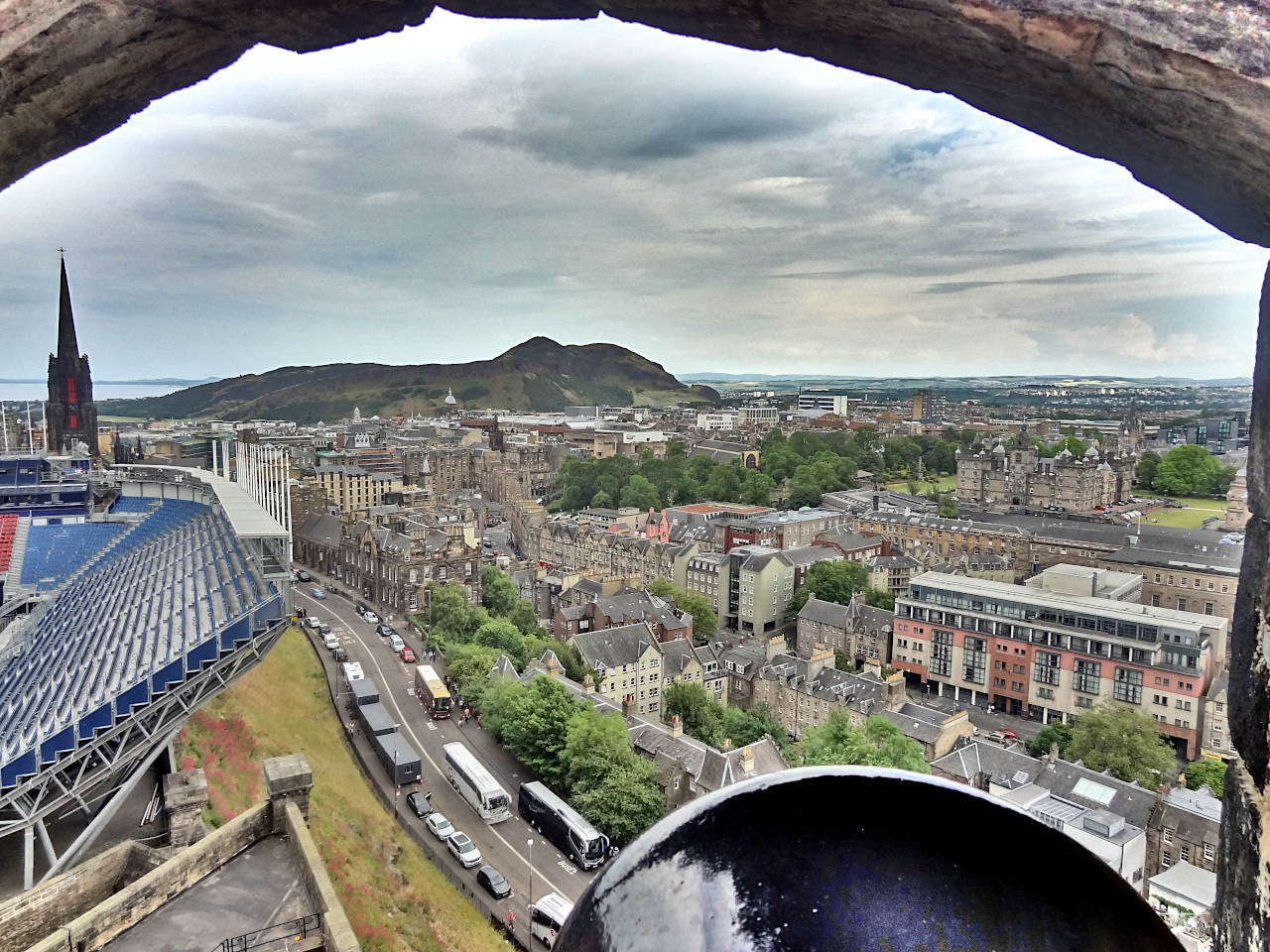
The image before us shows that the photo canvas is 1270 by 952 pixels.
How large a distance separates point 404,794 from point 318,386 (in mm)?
109183

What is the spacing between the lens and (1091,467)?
4809 centimetres

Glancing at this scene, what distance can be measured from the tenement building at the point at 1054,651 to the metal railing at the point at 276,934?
24.2 m

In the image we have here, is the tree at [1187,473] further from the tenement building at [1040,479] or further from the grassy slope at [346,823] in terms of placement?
the grassy slope at [346,823]

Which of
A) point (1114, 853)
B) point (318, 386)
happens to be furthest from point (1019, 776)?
point (318, 386)

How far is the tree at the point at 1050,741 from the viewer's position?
21891 mm

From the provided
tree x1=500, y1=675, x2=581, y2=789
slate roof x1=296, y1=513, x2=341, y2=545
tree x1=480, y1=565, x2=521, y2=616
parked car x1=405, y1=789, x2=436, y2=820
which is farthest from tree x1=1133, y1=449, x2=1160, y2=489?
parked car x1=405, y1=789, x2=436, y2=820

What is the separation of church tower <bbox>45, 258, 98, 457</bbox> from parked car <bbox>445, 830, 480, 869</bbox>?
32.8 m

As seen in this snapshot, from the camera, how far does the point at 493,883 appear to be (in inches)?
552

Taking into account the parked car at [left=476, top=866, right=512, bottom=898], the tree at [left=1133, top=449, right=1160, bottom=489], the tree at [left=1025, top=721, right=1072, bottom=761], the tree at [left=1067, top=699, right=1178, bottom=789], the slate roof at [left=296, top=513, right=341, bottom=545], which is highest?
the tree at [left=1133, top=449, right=1160, bottom=489]

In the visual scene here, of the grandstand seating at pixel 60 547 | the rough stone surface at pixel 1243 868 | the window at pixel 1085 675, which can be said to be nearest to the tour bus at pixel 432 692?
the grandstand seating at pixel 60 547

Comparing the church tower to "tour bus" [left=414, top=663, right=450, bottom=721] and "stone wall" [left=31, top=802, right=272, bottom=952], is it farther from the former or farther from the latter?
"stone wall" [left=31, top=802, right=272, bottom=952]

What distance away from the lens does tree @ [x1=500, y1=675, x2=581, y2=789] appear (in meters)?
18.4

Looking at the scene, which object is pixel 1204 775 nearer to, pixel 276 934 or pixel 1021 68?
pixel 276 934

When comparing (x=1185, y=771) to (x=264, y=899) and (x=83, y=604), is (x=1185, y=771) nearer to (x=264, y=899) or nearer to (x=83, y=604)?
(x=264, y=899)
